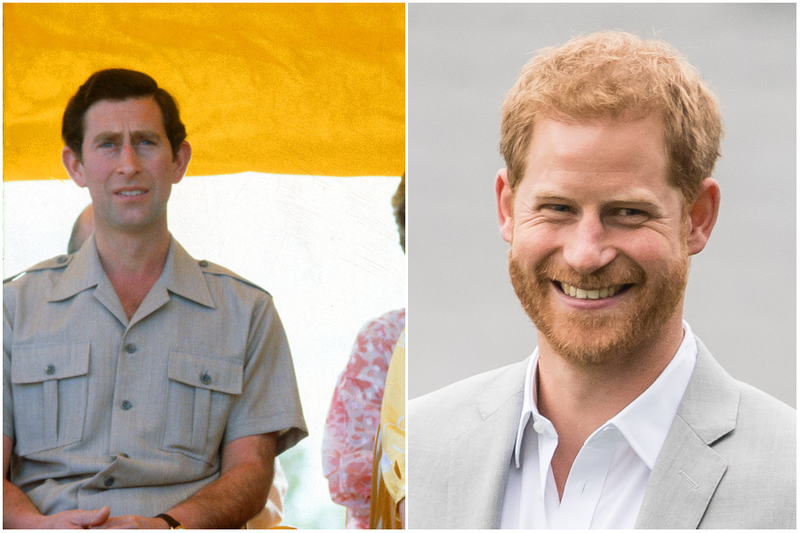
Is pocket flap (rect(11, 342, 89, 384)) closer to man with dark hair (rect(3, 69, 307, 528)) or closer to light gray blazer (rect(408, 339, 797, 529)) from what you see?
man with dark hair (rect(3, 69, 307, 528))

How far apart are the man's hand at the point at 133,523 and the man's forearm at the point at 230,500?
47 mm

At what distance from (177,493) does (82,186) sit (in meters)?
1.12

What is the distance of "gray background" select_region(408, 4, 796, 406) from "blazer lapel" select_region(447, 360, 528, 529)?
0.14 m

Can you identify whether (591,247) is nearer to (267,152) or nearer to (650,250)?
(650,250)

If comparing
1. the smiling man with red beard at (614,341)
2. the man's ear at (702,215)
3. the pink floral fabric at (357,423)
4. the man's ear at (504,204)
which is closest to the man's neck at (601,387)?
the smiling man with red beard at (614,341)

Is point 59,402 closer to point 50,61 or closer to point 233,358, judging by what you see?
point 233,358

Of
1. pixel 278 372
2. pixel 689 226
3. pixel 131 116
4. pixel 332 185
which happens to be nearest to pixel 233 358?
pixel 278 372

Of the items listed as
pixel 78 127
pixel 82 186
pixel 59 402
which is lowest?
pixel 59 402

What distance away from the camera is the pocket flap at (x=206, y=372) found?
3221 millimetres

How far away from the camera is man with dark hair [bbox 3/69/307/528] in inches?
124

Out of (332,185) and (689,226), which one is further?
(332,185)

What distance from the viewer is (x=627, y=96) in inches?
119

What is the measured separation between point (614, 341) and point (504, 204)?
0.62m

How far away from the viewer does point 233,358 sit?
10.7ft
